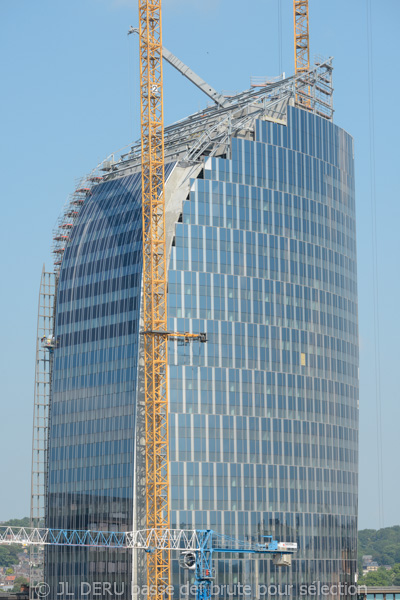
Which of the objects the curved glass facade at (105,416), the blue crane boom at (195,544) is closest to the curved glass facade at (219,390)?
the curved glass facade at (105,416)

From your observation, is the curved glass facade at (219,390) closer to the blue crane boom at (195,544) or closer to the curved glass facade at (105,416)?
the curved glass facade at (105,416)

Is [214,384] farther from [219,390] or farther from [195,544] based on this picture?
[195,544]

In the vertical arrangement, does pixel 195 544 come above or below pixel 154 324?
below

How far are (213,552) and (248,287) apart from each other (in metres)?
41.5

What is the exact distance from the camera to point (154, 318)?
176875 mm

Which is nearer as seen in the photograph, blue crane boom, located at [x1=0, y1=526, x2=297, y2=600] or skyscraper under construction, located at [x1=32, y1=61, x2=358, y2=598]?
blue crane boom, located at [x1=0, y1=526, x2=297, y2=600]

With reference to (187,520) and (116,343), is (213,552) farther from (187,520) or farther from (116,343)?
(116,343)

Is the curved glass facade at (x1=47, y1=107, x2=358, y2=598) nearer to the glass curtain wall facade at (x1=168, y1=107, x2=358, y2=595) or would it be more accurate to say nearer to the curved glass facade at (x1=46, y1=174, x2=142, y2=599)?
the glass curtain wall facade at (x1=168, y1=107, x2=358, y2=595)

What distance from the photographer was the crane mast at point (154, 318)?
569 feet

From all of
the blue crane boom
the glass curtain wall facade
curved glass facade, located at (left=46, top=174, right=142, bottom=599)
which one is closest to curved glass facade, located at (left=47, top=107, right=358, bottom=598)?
the glass curtain wall facade

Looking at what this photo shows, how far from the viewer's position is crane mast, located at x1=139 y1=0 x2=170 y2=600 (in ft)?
569

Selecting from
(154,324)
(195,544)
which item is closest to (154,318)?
(154,324)

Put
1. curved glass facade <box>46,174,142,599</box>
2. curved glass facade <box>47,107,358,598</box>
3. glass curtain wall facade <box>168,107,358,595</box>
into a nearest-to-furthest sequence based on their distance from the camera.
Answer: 1. glass curtain wall facade <box>168,107,358,595</box>
2. curved glass facade <box>47,107,358,598</box>
3. curved glass facade <box>46,174,142,599</box>

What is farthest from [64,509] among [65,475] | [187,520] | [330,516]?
[330,516]
